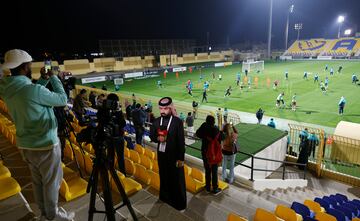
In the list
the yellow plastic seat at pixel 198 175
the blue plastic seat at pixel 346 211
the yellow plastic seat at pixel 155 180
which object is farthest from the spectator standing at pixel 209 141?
the blue plastic seat at pixel 346 211

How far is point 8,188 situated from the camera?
14.2 feet

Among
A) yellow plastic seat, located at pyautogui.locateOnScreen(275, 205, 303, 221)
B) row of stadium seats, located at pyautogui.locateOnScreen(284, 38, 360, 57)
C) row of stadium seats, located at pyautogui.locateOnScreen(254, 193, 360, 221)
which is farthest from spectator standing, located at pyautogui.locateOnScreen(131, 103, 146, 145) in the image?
row of stadium seats, located at pyautogui.locateOnScreen(284, 38, 360, 57)

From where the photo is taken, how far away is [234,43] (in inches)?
4055

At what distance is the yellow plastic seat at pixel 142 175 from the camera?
5.48 metres

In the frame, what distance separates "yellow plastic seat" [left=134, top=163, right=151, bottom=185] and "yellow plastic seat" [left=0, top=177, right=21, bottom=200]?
223cm

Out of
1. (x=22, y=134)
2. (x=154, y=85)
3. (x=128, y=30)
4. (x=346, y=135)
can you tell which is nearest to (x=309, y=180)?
(x=346, y=135)

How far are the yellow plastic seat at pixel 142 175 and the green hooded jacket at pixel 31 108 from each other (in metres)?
2.67

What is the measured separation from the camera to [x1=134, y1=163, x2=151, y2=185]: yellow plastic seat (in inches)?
216

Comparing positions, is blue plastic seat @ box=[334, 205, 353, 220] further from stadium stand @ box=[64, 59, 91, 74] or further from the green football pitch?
stadium stand @ box=[64, 59, 91, 74]

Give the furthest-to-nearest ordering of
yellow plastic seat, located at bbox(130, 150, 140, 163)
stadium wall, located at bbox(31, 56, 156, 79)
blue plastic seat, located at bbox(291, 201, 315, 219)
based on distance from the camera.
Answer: stadium wall, located at bbox(31, 56, 156, 79)
yellow plastic seat, located at bbox(130, 150, 140, 163)
blue plastic seat, located at bbox(291, 201, 315, 219)

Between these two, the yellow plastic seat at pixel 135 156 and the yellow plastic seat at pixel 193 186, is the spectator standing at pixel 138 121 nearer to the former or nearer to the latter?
the yellow plastic seat at pixel 135 156

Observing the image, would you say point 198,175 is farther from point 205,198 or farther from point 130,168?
point 130,168

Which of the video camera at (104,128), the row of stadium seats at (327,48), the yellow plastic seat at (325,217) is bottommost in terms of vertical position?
the yellow plastic seat at (325,217)

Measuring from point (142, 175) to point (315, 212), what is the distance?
3.52 m
